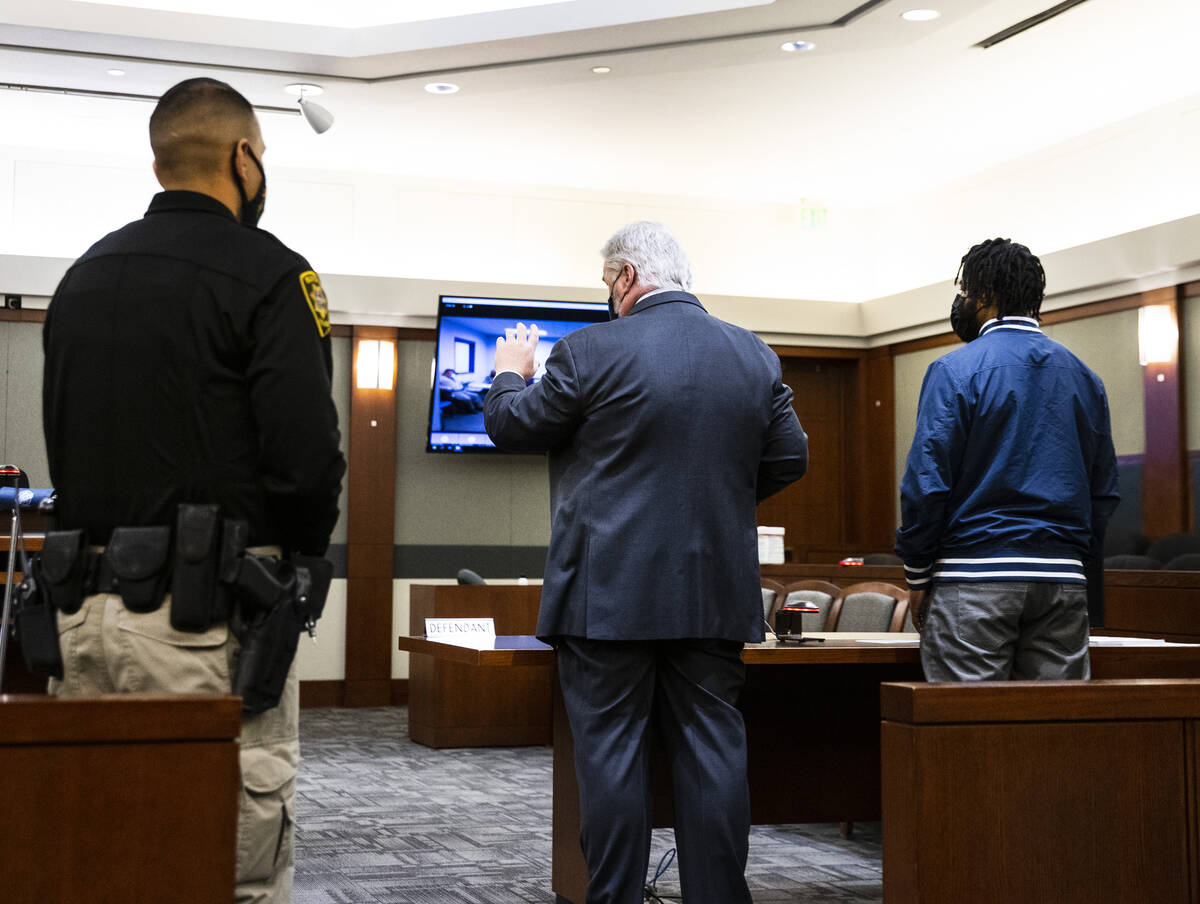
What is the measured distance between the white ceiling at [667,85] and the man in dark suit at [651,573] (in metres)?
3.76

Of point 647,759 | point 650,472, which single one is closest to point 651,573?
point 650,472

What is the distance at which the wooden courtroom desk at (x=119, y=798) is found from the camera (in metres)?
1.48

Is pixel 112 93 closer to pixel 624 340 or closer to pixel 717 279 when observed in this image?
pixel 717 279

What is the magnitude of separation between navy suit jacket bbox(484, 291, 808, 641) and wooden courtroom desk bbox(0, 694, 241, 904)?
0.90 metres

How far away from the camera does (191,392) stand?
5.82 feet

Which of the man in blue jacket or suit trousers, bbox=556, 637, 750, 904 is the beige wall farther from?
the man in blue jacket

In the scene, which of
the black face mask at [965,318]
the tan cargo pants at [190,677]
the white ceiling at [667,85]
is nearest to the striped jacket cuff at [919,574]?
the black face mask at [965,318]

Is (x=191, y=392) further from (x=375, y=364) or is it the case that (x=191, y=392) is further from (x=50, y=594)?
(x=375, y=364)

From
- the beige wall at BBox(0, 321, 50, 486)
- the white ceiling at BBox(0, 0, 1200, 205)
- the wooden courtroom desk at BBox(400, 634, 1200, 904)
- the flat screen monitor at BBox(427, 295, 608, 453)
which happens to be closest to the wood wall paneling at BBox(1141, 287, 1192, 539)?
the white ceiling at BBox(0, 0, 1200, 205)

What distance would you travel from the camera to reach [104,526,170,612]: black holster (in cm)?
171

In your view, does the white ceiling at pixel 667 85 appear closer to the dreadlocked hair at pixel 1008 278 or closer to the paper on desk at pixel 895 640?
the dreadlocked hair at pixel 1008 278

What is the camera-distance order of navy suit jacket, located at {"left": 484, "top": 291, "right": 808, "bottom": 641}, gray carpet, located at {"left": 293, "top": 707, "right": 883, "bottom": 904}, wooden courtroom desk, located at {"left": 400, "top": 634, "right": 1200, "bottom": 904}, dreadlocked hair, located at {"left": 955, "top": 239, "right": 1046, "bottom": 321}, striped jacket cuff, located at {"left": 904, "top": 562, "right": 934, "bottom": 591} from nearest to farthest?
navy suit jacket, located at {"left": 484, "top": 291, "right": 808, "bottom": 641}
striped jacket cuff, located at {"left": 904, "top": 562, "right": 934, "bottom": 591}
dreadlocked hair, located at {"left": 955, "top": 239, "right": 1046, "bottom": 321}
wooden courtroom desk, located at {"left": 400, "top": 634, "right": 1200, "bottom": 904}
gray carpet, located at {"left": 293, "top": 707, "right": 883, "bottom": 904}

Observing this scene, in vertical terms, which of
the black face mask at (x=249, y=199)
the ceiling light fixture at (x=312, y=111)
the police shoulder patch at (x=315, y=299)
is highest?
the ceiling light fixture at (x=312, y=111)

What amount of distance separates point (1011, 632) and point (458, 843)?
95.2 inches
